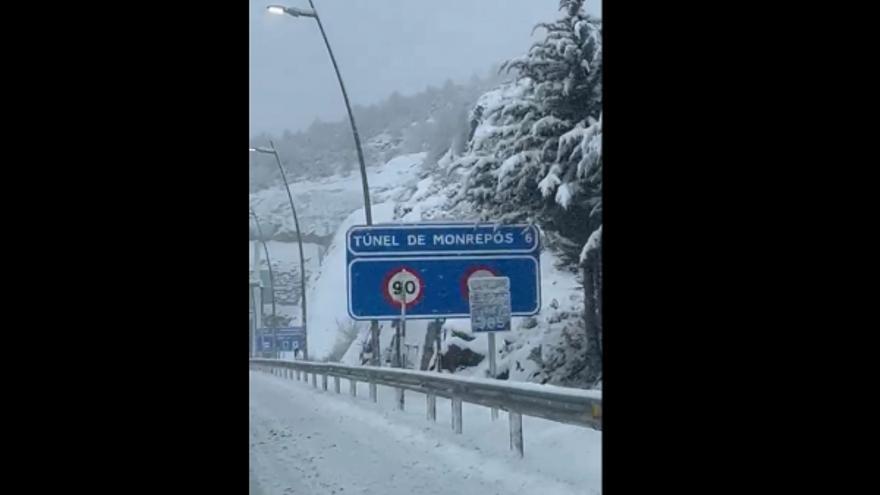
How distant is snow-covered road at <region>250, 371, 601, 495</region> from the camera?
111 inches

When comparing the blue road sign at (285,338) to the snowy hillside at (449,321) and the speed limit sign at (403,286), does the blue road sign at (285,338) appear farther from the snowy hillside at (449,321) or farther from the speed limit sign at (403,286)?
the speed limit sign at (403,286)

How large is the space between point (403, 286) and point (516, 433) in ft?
1.96

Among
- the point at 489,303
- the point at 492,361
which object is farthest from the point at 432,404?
the point at 489,303

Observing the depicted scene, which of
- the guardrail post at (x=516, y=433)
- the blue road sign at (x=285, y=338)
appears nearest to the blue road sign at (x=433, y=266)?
the blue road sign at (x=285, y=338)

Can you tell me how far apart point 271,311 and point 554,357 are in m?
0.90

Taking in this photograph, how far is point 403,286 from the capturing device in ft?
9.70

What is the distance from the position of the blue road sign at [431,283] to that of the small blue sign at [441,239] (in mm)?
24

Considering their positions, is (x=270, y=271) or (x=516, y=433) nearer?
(x=270, y=271)

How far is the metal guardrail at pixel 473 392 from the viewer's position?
2959 millimetres

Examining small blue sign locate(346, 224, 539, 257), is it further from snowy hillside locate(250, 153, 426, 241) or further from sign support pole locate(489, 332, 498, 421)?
sign support pole locate(489, 332, 498, 421)

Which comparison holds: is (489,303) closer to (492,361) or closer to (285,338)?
(492,361)
